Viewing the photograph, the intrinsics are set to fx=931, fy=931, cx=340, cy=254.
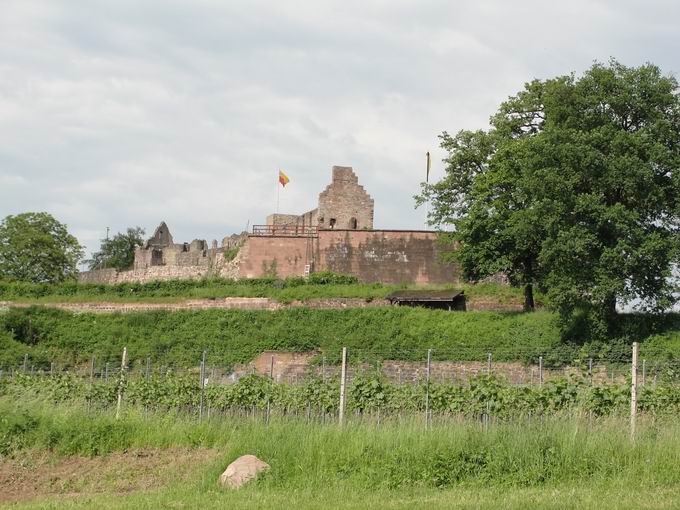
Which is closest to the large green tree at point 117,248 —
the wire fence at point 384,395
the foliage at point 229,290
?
the foliage at point 229,290

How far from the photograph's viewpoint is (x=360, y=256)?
148ft

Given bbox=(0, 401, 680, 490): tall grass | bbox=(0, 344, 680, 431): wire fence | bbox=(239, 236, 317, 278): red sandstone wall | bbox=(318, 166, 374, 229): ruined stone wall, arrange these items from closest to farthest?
bbox=(0, 401, 680, 490): tall grass < bbox=(0, 344, 680, 431): wire fence < bbox=(239, 236, 317, 278): red sandstone wall < bbox=(318, 166, 374, 229): ruined stone wall

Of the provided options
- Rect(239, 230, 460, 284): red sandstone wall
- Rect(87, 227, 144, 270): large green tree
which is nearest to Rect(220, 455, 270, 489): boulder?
Rect(239, 230, 460, 284): red sandstone wall

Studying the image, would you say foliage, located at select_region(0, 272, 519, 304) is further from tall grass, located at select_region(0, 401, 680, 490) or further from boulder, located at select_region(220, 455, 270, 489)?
boulder, located at select_region(220, 455, 270, 489)

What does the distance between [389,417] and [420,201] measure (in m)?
23.7

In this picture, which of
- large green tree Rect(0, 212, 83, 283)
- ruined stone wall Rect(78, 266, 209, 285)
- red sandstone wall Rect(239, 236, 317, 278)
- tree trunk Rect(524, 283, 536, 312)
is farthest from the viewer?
large green tree Rect(0, 212, 83, 283)

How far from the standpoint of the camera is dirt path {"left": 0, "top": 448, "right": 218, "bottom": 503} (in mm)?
14406

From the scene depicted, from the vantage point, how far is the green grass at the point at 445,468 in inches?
468

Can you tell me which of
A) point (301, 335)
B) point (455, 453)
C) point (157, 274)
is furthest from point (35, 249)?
point (455, 453)

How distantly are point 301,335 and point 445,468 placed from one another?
2251 centimetres

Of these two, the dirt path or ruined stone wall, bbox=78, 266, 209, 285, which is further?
ruined stone wall, bbox=78, 266, 209, 285

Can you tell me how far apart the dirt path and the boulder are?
88cm

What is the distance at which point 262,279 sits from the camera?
42750mm

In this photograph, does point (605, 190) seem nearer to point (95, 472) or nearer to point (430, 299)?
point (430, 299)
